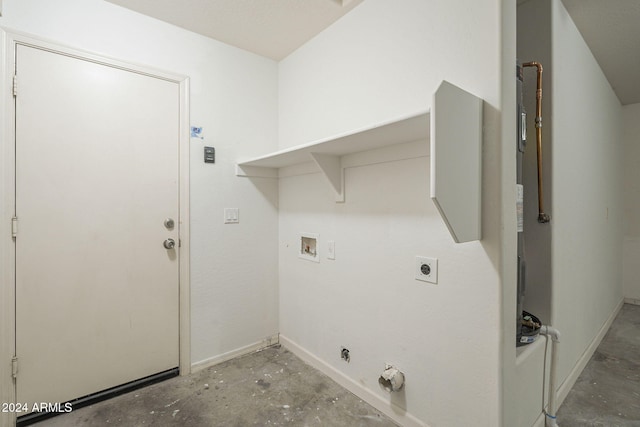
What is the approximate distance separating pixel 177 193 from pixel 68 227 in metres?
0.63

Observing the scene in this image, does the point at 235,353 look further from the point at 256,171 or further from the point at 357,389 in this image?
the point at 256,171

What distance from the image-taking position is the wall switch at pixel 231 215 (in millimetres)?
2266

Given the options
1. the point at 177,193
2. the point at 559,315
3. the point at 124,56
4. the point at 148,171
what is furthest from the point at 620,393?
the point at 124,56

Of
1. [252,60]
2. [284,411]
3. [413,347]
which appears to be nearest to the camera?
[413,347]

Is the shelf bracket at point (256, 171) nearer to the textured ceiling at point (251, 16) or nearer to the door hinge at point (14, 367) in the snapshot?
the textured ceiling at point (251, 16)

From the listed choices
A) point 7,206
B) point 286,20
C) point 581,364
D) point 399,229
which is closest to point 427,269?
point 399,229

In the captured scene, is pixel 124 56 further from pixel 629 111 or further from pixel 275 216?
pixel 629 111

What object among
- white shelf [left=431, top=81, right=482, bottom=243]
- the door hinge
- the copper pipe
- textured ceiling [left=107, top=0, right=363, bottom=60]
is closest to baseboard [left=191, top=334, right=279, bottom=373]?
the door hinge

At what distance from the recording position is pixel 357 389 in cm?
183

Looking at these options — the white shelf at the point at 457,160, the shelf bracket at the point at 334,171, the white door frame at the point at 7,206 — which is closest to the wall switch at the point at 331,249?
the shelf bracket at the point at 334,171

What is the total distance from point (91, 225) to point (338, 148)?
62.2 inches

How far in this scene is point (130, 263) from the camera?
6.21 ft

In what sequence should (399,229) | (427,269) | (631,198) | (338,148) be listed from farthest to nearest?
(631,198)
(338,148)
(399,229)
(427,269)

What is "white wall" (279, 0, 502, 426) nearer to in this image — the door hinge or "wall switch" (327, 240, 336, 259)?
"wall switch" (327, 240, 336, 259)
